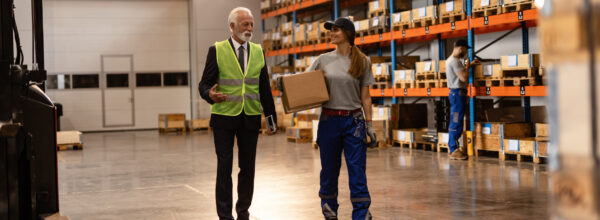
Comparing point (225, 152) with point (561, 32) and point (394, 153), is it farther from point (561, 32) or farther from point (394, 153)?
point (394, 153)

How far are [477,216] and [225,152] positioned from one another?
2374 millimetres

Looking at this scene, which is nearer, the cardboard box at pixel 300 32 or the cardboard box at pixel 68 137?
the cardboard box at pixel 68 137

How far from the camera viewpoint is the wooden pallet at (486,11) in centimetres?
1090

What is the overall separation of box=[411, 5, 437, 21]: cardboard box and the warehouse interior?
3 cm

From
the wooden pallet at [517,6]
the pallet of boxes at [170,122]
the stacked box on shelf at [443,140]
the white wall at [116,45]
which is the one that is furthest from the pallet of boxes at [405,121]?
the white wall at [116,45]

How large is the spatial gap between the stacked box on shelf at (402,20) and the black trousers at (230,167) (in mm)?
8458

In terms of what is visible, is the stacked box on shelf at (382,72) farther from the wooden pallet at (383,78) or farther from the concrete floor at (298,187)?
the concrete floor at (298,187)

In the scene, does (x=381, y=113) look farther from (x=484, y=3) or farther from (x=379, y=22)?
(x=484, y=3)

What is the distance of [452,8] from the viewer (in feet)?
39.1

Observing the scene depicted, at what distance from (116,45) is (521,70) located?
16.2 metres

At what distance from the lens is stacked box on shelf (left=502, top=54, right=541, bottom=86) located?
10.1m

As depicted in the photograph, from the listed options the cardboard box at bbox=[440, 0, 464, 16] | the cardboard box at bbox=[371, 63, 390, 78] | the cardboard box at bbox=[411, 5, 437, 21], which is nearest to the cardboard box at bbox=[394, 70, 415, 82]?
the cardboard box at bbox=[371, 63, 390, 78]

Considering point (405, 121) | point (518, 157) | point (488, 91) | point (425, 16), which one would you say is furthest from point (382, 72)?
point (518, 157)

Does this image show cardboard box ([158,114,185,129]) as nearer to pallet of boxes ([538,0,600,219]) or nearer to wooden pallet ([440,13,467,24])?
wooden pallet ([440,13,467,24])
